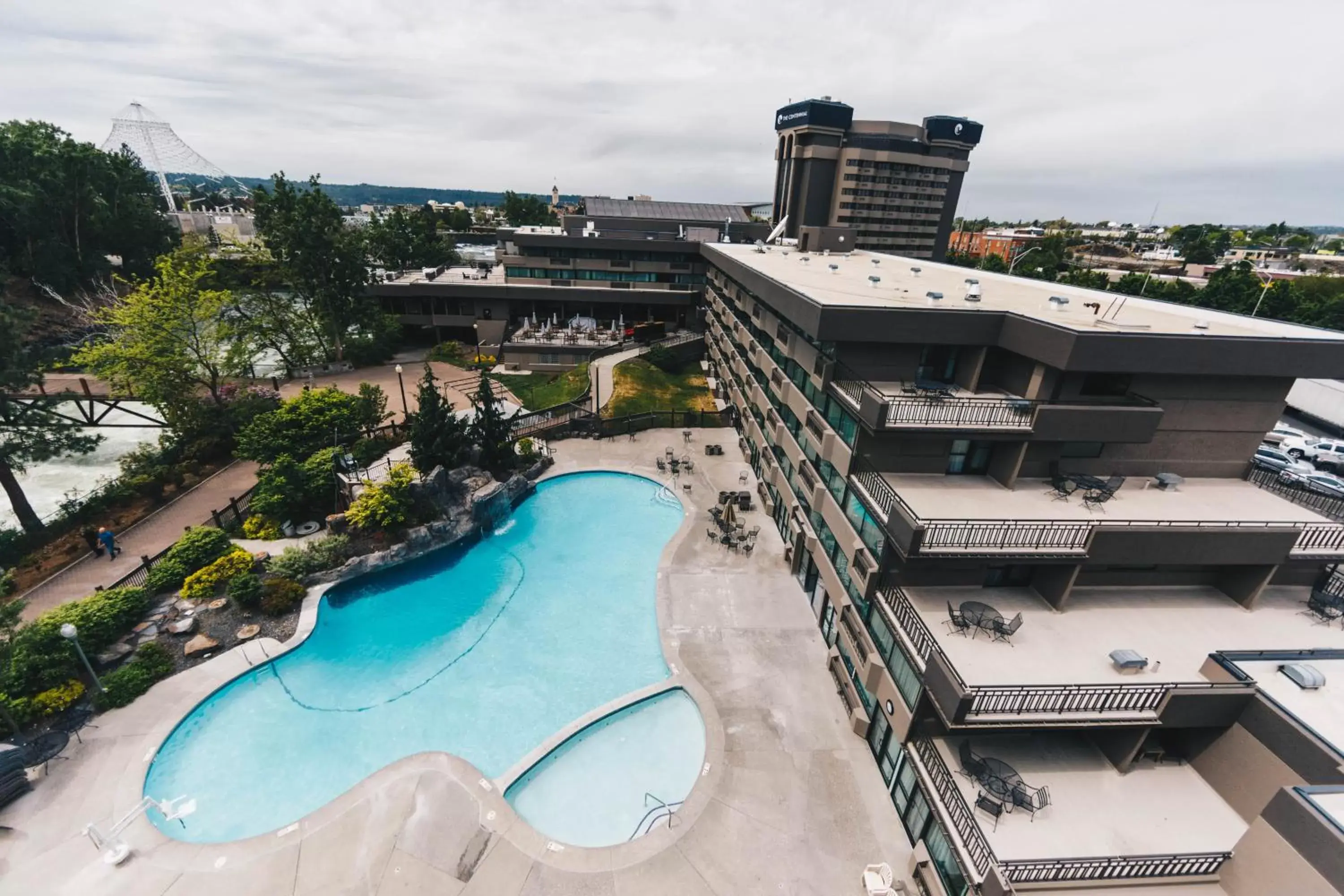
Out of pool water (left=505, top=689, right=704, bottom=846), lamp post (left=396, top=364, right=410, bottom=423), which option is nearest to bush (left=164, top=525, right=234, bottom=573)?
lamp post (left=396, top=364, right=410, bottom=423)

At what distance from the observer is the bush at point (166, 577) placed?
22.0 meters

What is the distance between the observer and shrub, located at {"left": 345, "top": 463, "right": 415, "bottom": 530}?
26188mm

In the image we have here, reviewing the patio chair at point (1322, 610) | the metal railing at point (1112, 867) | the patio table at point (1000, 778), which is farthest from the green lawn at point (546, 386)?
the patio chair at point (1322, 610)

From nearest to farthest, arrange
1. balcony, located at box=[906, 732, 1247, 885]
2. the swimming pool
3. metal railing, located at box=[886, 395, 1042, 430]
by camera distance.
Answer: balcony, located at box=[906, 732, 1247, 885]
metal railing, located at box=[886, 395, 1042, 430]
the swimming pool

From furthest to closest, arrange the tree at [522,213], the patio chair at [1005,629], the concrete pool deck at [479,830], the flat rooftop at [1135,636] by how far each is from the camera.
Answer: the tree at [522,213] → the patio chair at [1005,629] → the concrete pool deck at [479,830] → the flat rooftop at [1135,636]

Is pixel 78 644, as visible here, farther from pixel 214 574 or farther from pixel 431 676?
pixel 431 676

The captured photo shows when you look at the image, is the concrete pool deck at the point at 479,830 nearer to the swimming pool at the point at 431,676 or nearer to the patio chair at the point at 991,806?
the swimming pool at the point at 431,676

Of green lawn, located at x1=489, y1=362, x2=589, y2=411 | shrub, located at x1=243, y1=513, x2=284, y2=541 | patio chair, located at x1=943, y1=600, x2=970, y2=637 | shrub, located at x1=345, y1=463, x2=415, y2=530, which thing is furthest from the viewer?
green lawn, located at x1=489, y1=362, x2=589, y2=411

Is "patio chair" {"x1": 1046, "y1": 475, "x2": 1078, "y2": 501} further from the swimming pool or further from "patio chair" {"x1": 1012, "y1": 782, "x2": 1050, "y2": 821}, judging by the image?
the swimming pool

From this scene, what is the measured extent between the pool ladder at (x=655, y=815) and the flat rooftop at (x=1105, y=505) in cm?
1172

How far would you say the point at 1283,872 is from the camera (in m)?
9.55

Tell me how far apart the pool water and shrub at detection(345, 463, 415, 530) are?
1515 cm

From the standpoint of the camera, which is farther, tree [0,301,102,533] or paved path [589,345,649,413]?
paved path [589,345,649,413]

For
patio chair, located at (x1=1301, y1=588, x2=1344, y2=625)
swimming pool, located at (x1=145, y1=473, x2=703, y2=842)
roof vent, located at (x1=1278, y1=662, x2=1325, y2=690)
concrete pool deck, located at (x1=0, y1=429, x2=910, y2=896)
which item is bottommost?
swimming pool, located at (x1=145, y1=473, x2=703, y2=842)
